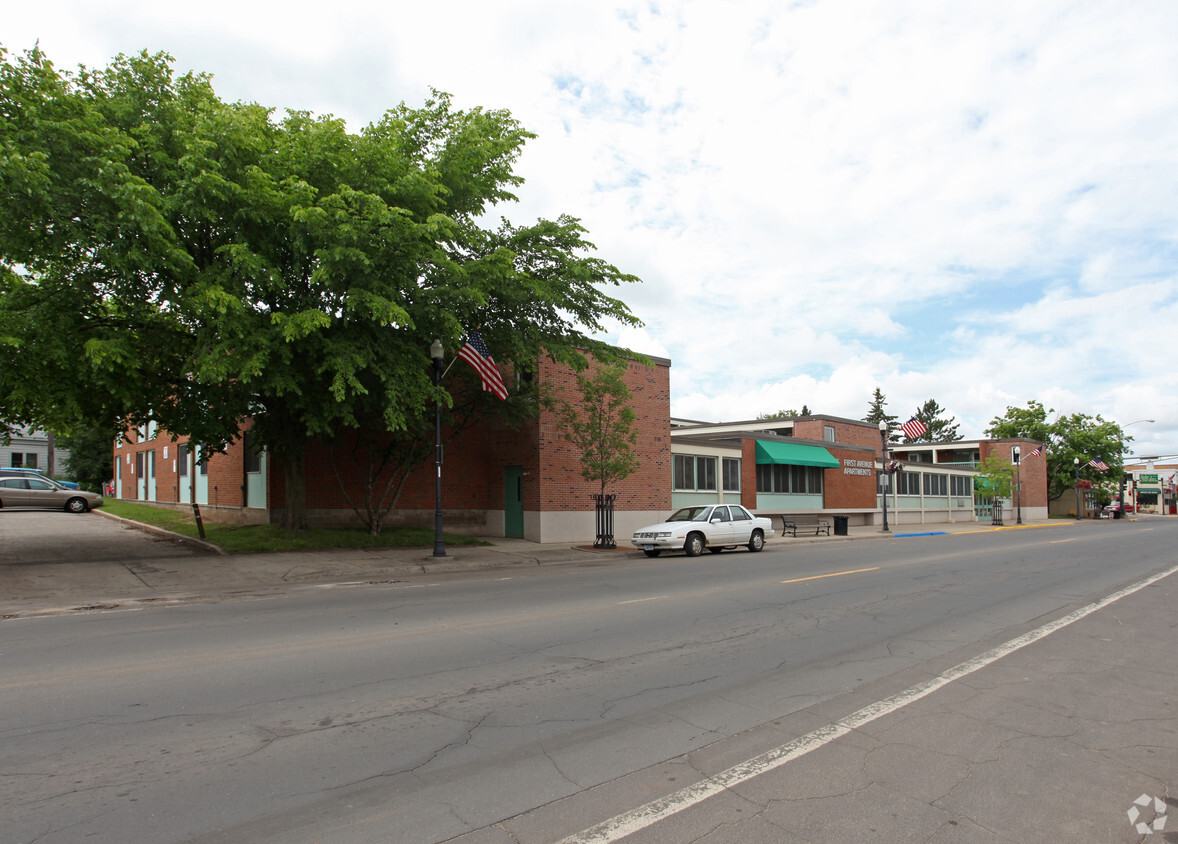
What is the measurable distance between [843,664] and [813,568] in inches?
401

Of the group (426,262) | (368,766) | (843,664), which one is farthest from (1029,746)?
(426,262)

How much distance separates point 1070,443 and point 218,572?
78.5 meters

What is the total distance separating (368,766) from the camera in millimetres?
4695

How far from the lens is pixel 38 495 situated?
31422mm

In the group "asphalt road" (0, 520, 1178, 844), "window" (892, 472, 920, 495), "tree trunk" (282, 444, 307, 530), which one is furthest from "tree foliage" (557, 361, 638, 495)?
"window" (892, 472, 920, 495)

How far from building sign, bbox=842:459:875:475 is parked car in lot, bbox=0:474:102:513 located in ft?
121

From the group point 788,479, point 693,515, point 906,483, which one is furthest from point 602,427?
point 906,483

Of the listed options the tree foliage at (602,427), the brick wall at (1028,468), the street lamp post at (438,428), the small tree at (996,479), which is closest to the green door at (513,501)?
the tree foliage at (602,427)

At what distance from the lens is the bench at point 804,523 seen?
3381cm

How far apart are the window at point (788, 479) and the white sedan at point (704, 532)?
40.6 ft

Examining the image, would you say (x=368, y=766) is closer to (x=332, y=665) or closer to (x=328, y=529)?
(x=332, y=665)

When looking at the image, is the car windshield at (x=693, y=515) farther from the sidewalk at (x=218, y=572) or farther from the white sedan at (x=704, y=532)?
the sidewalk at (x=218, y=572)

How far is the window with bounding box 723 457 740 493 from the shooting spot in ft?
112

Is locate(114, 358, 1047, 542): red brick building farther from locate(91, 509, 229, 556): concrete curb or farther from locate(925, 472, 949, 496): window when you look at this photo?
locate(925, 472, 949, 496): window
